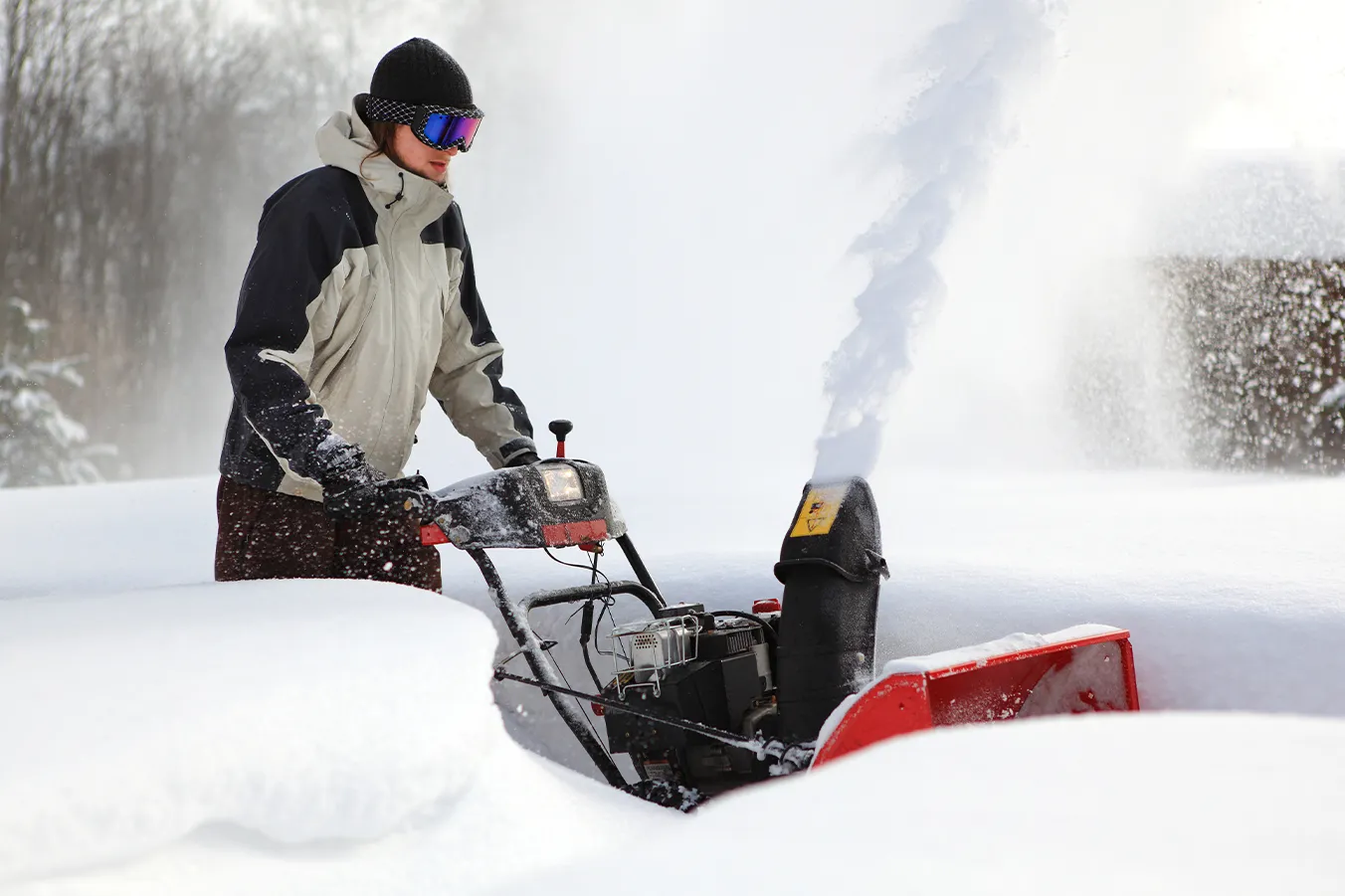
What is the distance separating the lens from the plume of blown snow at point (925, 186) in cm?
291

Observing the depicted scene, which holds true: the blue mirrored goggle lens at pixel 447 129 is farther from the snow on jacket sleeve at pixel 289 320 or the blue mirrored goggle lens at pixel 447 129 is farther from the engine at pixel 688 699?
the engine at pixel 688 699

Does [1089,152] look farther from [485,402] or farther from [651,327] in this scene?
[485,402]

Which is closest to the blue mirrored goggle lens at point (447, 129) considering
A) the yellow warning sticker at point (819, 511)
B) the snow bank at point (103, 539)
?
the yellow warning sticker at point (819, 511)

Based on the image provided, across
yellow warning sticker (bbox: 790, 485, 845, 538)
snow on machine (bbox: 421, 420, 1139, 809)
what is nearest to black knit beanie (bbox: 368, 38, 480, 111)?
snow on machine (bbox: 421, 420, 1139, 809)

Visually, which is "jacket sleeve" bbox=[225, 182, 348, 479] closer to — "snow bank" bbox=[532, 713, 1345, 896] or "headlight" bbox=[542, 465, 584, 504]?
"headlight" bbox=[542, 465, 584, 504]

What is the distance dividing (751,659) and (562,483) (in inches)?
22.4

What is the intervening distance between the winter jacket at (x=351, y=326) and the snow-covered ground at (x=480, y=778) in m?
0.56

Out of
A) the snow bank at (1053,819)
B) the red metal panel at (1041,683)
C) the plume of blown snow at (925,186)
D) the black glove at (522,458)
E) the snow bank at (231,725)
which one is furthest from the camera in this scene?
the plume of blown snow at (925,186)

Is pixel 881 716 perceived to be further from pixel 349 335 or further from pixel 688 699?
pixel 349 335

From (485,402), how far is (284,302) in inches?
23.0

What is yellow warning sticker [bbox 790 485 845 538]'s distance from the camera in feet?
8.07

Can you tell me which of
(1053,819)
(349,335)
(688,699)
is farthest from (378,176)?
(1053,819)

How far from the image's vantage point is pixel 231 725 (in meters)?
1.07

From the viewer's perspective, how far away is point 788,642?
7.83ft
